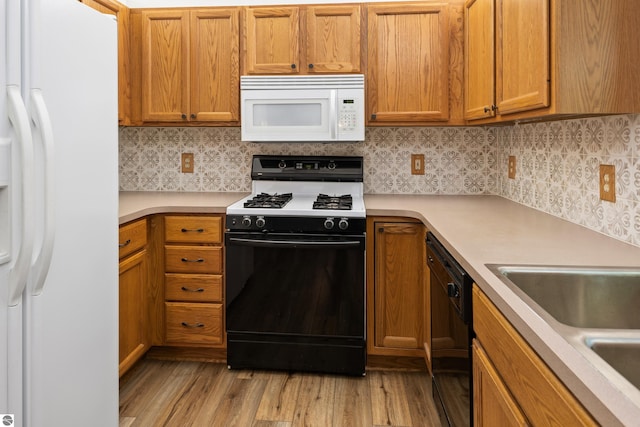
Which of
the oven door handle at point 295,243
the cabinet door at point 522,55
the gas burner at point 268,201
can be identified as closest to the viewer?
the cabinet door at point 522,55

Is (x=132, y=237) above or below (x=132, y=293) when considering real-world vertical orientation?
above

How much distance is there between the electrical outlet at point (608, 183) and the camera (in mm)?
1678

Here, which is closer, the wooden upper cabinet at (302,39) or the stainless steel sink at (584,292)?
the stainless steel sink at (584,292)

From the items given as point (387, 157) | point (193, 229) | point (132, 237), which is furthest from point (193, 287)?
point (387, 157)

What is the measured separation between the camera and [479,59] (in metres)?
2.41

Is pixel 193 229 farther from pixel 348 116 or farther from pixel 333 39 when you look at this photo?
pixel 333 39

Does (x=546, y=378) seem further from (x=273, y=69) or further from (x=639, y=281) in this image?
(x=273, y=69)

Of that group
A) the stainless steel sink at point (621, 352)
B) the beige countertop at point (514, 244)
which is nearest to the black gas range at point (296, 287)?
the beige countertop at point (514, 244)

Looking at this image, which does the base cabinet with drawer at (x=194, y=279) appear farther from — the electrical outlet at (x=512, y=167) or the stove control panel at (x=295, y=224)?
the electrical outlet at (x=512, y=167)

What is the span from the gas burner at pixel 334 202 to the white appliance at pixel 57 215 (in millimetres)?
1151

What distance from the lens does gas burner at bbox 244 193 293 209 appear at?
257 centimetres

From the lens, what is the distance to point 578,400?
2.34 feet

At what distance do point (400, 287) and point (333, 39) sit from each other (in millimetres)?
1452

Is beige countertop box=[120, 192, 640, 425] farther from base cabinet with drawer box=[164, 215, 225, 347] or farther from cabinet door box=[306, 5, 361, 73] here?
cabinet door box=[306, 5, 361, 73]
